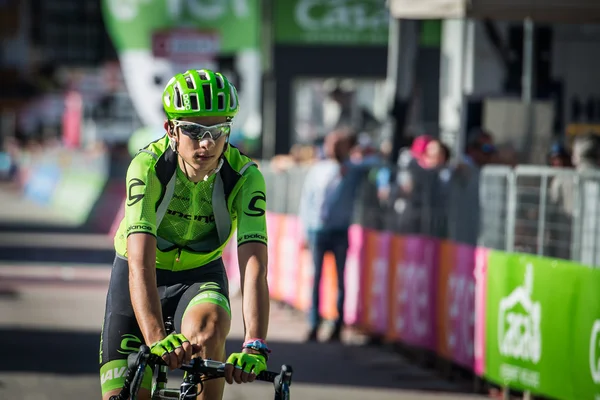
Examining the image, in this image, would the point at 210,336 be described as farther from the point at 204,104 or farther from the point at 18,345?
the point at 18,345

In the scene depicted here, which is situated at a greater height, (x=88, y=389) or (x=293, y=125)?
(x=293, y=125)

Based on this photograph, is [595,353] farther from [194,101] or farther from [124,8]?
[124,8]

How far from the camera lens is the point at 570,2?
1261 cm

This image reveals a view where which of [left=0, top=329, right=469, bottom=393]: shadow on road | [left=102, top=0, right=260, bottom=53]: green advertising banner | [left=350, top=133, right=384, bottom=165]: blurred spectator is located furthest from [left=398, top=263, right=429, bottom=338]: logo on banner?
[left=102, top=0, right=260, bottom=53]: green advertising banner

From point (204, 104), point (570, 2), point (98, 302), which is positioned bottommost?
point (98, 302)

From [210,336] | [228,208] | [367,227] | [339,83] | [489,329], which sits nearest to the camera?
[210,336]

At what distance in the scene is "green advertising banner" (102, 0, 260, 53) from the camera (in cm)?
2175

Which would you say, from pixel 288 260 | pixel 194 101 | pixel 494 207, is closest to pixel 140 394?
pixel 194 101

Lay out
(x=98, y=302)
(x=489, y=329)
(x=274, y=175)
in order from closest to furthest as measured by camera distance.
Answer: (x=489, y=329), (x=98, y=302), (x=274, y=175)

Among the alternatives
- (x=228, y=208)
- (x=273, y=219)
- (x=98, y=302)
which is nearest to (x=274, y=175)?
(x=273, y=219)

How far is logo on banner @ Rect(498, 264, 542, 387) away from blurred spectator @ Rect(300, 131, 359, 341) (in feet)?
12.2

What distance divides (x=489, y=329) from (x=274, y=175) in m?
8.84

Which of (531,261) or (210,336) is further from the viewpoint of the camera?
→ (531,261)

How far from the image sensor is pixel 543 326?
9.87m
